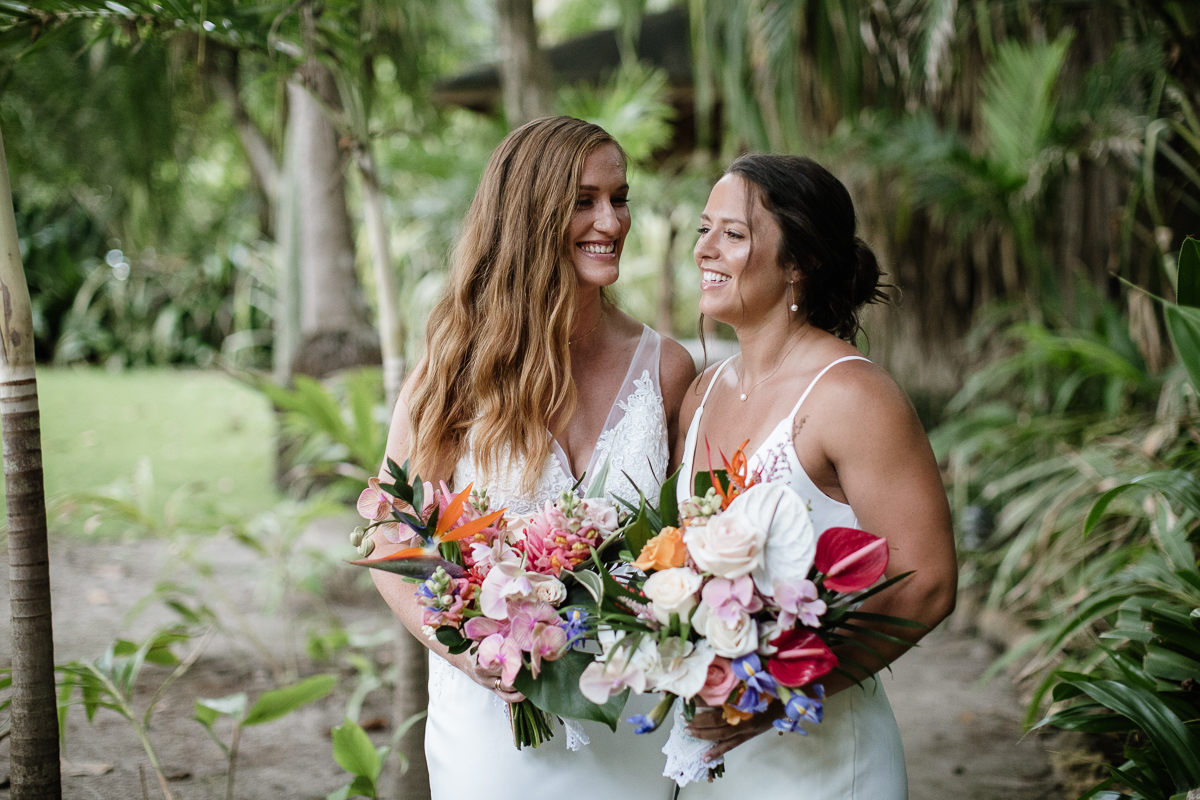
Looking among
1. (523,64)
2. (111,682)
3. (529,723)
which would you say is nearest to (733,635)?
(529,723)

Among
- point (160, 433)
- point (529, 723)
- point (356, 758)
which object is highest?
point (529, 723)

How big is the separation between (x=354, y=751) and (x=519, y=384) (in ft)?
3.71

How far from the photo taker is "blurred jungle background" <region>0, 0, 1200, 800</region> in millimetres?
2426

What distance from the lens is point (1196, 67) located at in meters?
3.04

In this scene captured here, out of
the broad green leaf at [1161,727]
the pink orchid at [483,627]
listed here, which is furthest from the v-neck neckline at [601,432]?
the broad green leaf at [1161,727]

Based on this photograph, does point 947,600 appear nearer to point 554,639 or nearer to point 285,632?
point 554,639

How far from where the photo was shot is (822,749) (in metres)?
1.61

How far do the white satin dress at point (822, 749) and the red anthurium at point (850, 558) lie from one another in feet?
0.91

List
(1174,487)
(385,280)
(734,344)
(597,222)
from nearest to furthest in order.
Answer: (597,222), (1174,487), (385,280), (734,344)

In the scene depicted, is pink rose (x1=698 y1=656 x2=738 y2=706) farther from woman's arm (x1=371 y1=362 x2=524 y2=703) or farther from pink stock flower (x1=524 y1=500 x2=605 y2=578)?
woman's arm (x1=371 y1=362 x2=524 y2=703)

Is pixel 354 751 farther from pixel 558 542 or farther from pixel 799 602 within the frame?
pixel 799 602

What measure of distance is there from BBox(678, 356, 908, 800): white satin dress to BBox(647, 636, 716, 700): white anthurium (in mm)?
392

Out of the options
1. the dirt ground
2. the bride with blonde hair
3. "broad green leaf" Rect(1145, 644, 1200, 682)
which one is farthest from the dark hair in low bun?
the dirt ground

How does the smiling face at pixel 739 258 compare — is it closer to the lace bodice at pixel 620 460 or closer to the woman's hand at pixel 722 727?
the lace bodice at pixel 620 460
